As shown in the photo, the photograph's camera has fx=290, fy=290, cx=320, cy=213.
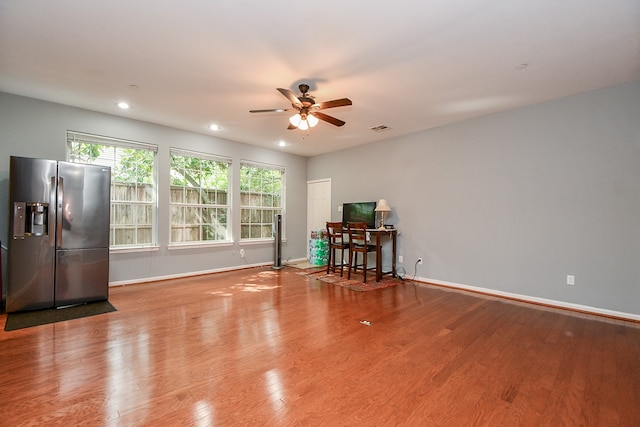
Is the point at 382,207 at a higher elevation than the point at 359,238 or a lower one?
higher

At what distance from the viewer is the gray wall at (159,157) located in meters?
3.86

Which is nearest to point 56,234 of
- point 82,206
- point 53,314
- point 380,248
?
point 82,206

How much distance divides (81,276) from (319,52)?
13.2ft

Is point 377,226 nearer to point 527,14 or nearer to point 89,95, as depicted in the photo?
point 527,14

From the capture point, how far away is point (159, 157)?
511 cm

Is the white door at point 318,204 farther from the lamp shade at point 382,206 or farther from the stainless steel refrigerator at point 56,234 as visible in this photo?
the stainless steel refrigerator at point 56,234

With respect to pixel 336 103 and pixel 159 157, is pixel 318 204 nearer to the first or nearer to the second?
pixel 159 157

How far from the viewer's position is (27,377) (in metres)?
2.06

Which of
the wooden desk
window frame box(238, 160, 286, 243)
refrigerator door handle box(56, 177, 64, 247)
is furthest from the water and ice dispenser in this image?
the wooden desk

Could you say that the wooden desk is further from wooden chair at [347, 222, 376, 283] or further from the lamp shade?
the lamp shade

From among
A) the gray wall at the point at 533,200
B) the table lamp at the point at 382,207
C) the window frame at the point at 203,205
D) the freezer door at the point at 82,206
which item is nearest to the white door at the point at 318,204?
the table lamp at the point at 382,207

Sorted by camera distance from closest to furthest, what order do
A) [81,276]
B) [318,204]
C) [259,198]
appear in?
1. [81,276]
2. [259,198]
3. [318,204]

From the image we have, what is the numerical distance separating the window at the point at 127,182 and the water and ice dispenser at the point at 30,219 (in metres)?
1.09

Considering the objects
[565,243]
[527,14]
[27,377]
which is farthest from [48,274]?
[565,243]
